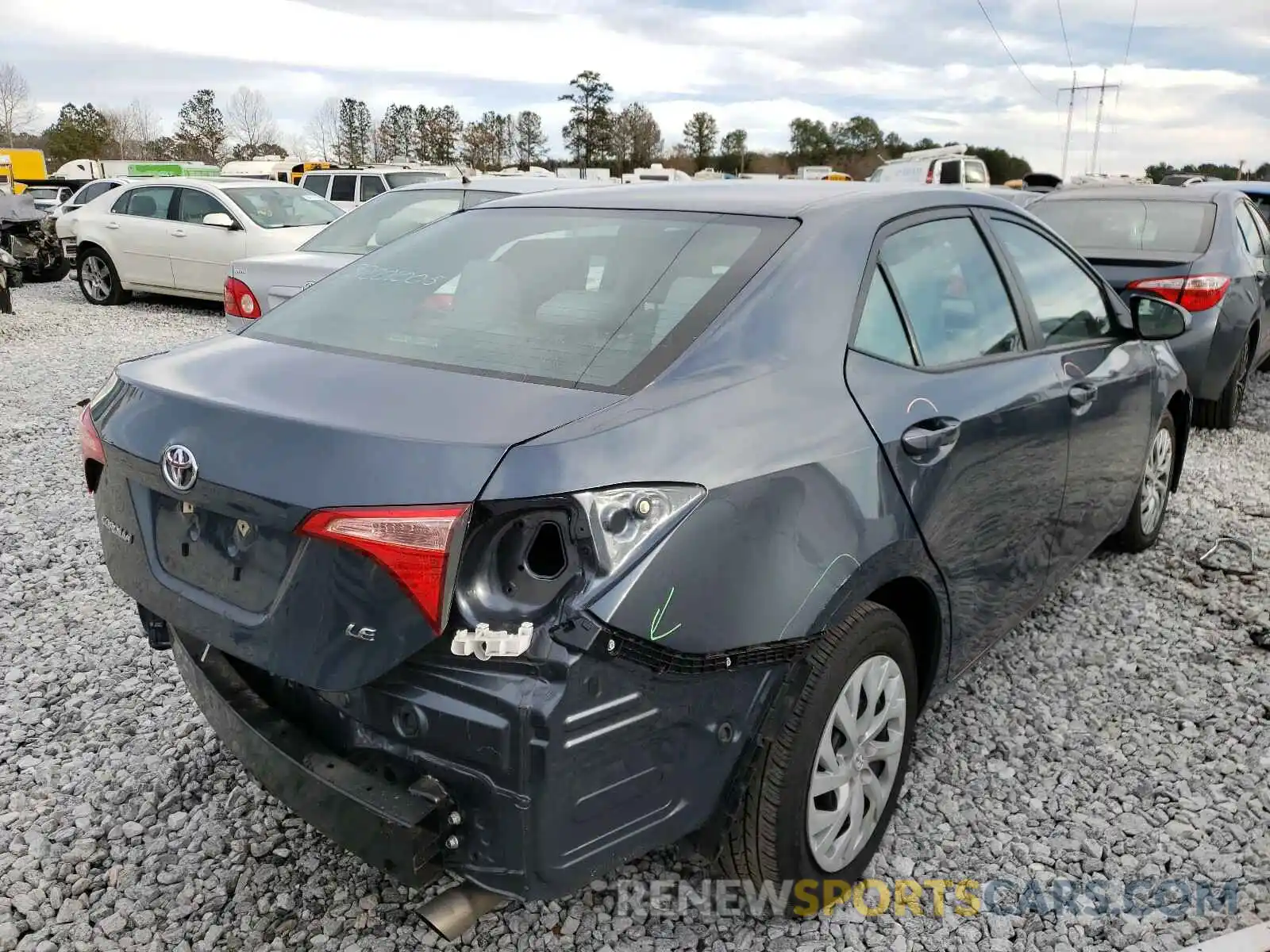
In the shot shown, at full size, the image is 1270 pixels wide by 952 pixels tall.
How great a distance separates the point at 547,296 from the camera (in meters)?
2.51

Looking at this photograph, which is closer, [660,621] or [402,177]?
[660,621]

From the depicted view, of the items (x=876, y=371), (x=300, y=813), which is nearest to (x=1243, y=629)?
(x=876, y=371)

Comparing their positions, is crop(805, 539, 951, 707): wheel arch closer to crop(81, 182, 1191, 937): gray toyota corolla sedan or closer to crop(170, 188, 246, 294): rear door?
crop(81, 182, 1191, 937): gray toyota corolla sedan

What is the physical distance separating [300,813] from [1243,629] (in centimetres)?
367

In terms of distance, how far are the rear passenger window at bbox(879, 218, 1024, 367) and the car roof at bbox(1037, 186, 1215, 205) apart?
5.05 metres

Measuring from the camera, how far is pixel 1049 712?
11.0 feet

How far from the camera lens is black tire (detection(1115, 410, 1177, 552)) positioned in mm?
4453

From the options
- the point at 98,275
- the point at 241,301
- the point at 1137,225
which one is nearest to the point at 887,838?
the point at 1137,225

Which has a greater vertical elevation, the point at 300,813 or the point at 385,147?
the point at 385,147

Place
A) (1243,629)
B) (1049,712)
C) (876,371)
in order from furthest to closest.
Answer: (1243,629), (1049,712), (876,371)

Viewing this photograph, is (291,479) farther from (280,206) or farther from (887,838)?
(280,206)

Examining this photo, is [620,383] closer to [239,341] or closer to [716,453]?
[716,453]

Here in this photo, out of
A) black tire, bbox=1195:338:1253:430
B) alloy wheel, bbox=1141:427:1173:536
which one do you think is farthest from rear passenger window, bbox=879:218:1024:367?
black tire, bbox=1195:338:1253:430

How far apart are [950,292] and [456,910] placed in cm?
208
